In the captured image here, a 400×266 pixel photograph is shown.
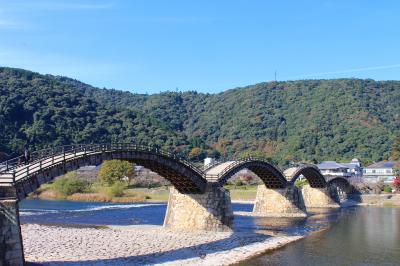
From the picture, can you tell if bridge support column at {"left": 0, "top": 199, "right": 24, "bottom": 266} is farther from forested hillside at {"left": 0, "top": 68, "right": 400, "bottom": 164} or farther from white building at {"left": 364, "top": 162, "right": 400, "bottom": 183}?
forested hillside at {"left": 0, "top": 68, "right": 400, "bottom": 164}

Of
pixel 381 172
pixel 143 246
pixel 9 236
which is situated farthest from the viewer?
pixel 381 172

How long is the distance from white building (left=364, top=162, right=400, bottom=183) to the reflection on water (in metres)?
60.8

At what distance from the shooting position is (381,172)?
4626 inches

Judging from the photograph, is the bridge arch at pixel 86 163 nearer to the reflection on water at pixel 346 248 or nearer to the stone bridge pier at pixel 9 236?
the stone bridge pier at pixel 9 236

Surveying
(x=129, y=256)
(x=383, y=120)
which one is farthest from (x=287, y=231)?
(x=383, y=120)

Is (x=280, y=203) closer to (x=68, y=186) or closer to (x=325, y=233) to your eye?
(x=325, y=233)

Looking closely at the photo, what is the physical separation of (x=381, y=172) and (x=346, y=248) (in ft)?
290

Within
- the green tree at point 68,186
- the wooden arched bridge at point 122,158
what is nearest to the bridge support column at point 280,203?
the wooden arched bridge at point 122,158

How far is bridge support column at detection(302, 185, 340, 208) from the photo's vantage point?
3125 inches

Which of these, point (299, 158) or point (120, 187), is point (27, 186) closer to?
point (120, 187)

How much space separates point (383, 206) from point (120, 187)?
49.3 metres

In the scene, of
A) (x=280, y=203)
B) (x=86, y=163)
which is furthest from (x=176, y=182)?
(x=280, y=203)

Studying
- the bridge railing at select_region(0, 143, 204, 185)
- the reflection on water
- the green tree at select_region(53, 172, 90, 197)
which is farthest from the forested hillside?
the reflection on water

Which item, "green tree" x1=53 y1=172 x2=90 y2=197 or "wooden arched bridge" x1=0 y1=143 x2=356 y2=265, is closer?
"wooden arched bridge" x1=0 y1=143 x2=356 y2=265
